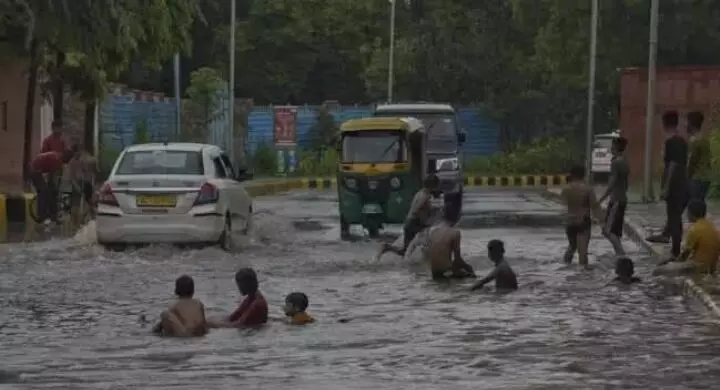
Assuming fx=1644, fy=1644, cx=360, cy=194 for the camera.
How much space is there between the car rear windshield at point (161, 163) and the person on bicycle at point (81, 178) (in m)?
5.70

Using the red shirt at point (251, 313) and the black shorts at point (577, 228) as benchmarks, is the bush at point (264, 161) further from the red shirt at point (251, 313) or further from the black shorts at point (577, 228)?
the red shirt at point (251, 313)

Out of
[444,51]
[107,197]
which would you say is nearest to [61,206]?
[107,197]

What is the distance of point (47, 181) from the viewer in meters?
28.6

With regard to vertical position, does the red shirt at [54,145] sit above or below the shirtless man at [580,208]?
above

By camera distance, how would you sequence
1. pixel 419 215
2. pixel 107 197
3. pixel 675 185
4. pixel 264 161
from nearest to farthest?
pixel 675 185, pixel 419 215, pixel 107 197, pixel 264 161

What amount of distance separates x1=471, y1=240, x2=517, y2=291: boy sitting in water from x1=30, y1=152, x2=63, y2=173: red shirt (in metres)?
12.4

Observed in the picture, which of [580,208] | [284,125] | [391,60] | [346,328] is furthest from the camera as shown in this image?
[391,60]

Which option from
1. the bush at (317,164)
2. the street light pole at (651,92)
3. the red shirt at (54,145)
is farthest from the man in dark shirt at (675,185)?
the bush at (317,164)

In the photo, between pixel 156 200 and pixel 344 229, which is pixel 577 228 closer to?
pixel 156 200

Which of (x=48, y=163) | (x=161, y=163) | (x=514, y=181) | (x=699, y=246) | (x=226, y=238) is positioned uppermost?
(x=161, y=163)

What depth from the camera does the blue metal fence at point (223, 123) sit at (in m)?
52.2

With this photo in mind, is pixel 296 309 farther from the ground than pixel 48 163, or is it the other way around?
pixel 48 163

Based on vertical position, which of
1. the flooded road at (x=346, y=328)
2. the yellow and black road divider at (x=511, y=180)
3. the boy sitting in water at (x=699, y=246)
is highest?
the boy sitting in water at (x=699, y=246)

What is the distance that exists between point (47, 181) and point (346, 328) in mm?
14625
